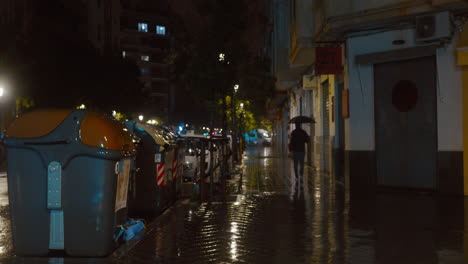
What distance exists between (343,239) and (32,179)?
439 cm

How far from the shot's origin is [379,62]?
14.7 metres

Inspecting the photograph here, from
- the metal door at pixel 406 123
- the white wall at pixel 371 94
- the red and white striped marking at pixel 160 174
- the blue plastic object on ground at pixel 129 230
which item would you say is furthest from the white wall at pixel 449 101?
the blue plastic object on ground at pixel 129 230

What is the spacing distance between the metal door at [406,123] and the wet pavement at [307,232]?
847 mm

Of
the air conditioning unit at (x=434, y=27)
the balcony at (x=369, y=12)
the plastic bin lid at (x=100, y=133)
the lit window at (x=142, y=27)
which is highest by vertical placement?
the lit window at (x=142, y=27)

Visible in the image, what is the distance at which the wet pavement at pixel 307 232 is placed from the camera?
7.18m

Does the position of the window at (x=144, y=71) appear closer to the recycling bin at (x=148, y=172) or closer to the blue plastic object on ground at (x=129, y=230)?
the recycling bin at (x=148, y=172)

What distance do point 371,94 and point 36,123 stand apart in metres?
10.0

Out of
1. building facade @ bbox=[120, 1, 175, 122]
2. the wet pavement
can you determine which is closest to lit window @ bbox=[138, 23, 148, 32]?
building facade @ bbox=[120, 1, 175, 122]

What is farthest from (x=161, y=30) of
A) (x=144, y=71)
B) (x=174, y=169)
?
(x=174, y=169)

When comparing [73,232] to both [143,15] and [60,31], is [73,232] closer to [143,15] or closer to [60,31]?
[60,31]

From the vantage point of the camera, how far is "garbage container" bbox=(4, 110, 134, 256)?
7.18 meters

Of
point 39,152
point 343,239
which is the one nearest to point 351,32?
point 343,239

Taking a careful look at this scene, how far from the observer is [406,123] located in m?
14.4

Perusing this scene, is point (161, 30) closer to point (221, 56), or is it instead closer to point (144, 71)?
point (144, 71)
